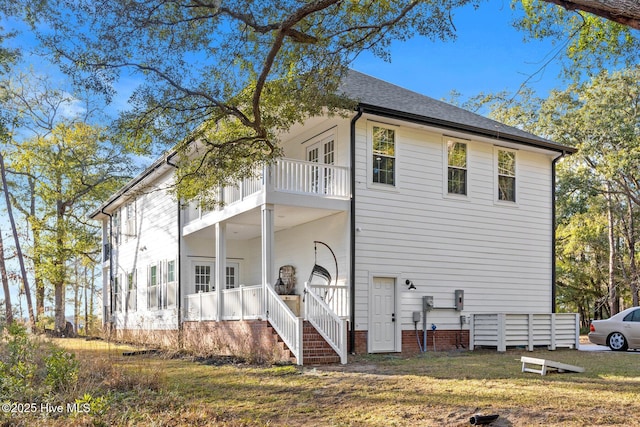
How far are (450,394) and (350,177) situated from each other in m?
7.58

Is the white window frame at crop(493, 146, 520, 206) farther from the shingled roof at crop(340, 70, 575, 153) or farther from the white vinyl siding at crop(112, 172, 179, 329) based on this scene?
the white vinyl siding at crop(112, 172, 179, 329)

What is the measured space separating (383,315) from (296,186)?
13.2 ft

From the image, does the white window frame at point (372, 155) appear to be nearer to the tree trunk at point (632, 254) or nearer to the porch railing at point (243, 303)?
the porch railing at point (243, 303)

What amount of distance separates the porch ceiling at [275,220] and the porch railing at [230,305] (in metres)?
1.99

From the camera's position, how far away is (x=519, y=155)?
61.1ft

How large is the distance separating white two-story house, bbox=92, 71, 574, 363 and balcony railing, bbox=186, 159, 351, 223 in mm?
37

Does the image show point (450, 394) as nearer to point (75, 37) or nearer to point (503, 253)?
point (75, 37)

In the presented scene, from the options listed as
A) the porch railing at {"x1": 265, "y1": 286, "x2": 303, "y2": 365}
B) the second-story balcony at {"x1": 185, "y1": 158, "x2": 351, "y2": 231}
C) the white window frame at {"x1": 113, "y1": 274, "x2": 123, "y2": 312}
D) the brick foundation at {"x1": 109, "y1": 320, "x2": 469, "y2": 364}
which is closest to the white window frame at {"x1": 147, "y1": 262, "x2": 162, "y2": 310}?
the brick foundation at {"x1": 109, "y1": 320, "x2": 469, "y2": 364}

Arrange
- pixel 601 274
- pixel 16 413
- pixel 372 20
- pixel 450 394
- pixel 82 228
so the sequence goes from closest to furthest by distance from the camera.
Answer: pixel 16 413
pixel 450 394
pixel 372 20
pixel 601 274
pixel 82 228

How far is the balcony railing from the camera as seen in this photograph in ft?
47.9

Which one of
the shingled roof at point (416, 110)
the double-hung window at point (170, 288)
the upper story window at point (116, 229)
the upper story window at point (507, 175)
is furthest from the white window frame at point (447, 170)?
the upper story window at point (116, 229)

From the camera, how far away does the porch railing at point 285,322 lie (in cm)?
1245

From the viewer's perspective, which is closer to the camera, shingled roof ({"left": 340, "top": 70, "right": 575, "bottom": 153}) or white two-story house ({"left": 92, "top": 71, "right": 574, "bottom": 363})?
white two-story house ({"left": 92, "top": 71, "right": 574, "bottom": 363})

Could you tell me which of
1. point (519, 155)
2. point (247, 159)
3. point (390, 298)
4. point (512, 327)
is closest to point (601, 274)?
point (519, 155)
